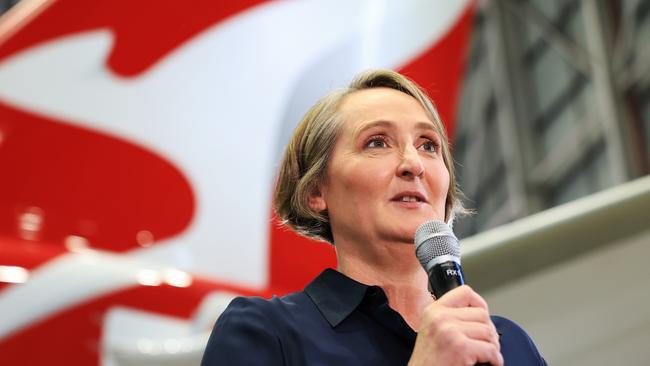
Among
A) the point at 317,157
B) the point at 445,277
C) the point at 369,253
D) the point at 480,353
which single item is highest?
the point at 317,157

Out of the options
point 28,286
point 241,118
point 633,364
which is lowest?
point 633,364

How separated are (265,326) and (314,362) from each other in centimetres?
7

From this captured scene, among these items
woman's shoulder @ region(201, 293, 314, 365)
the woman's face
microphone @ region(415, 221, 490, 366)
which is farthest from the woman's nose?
woman's shoulder @ region(201, 293, 314, 365)

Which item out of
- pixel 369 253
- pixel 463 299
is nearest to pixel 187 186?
pixel 369 253

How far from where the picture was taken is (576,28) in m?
8.38

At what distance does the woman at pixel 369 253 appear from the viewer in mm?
906

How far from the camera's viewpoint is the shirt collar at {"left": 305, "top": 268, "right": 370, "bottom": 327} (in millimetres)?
1073

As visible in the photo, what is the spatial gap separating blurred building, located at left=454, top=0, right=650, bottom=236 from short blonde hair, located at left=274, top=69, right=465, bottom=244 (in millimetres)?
6148

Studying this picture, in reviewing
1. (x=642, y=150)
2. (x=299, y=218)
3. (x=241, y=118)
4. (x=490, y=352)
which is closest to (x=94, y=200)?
(x=241, y=118)

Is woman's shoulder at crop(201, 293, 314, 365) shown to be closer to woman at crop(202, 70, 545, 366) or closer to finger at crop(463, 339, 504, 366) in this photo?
woman at crop(202, 70, 545, 366)

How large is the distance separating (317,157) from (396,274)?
20 cm

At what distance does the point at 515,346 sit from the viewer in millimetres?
1136

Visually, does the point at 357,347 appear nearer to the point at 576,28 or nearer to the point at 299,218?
the point at 299,218

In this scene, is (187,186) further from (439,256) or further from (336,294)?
(439,256)
